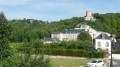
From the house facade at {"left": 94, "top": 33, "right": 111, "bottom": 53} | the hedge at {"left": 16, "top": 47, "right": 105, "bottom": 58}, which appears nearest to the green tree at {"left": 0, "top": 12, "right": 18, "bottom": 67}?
the hedge at {"left": 16, "top": 47, "right": 105, "bottom": 58}

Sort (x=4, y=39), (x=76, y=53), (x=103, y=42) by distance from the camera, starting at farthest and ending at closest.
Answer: (x=103, y=42) → (x=76, y=53) → (x=4, y=39)

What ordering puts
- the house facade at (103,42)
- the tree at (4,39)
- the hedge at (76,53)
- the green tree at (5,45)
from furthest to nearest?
the house facade at (103,42) → the hedge at (76,53) → the tree at (4,39) → the green tree at (5,45)

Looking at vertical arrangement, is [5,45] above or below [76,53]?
above

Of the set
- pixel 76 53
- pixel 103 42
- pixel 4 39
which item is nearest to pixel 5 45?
pixel 4 39

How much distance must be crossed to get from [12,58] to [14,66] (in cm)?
42

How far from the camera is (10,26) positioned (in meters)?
20.4

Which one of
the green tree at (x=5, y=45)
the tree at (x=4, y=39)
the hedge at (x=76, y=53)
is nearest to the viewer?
the green tree at (x=5, y=45)

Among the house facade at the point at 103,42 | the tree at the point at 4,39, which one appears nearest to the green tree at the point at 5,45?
the tree at the point at 4,39

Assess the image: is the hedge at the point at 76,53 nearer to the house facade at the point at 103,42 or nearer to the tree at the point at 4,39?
the house facade at the point at 103,42

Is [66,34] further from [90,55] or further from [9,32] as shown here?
[9,32]

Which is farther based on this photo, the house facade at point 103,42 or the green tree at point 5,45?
the house facade at point 103,42

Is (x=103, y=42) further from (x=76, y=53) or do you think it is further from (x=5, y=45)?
(x=5, y=45)

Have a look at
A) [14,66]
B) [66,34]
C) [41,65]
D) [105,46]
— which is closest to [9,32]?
[14,66]

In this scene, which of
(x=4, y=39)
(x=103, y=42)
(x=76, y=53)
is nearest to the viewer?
(x=4, y=39)
